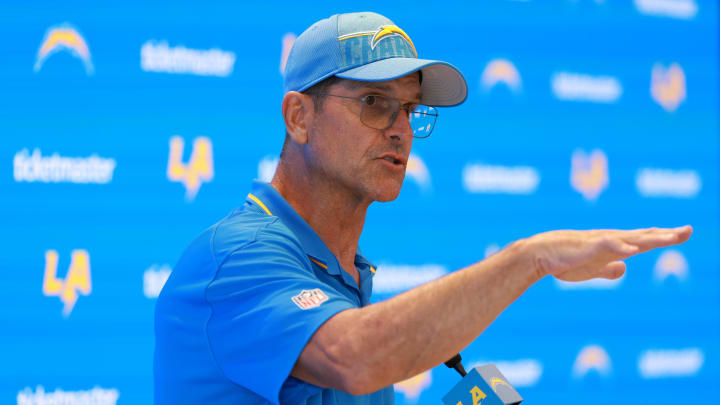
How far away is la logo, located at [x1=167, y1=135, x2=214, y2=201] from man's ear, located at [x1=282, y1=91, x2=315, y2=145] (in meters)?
0.87

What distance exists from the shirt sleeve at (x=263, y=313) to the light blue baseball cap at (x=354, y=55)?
37cm

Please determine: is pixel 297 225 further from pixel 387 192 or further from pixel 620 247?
pixel 620 247

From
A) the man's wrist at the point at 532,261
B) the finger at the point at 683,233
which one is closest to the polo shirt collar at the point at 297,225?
the man's wrist at the point at 532,261

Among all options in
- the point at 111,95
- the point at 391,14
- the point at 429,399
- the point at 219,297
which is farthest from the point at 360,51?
the point at 429,399

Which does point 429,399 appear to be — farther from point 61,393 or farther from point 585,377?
point 61,393

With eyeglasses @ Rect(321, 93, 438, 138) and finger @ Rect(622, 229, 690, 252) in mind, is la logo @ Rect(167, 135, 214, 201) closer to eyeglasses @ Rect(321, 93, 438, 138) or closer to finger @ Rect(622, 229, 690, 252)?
eyeglasses @ Rect(321, 93, 438, 138)

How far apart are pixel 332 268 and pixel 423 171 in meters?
1.28

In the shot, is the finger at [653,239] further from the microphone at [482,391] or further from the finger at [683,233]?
the microphone at [482,391]

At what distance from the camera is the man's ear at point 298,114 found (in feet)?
4.48

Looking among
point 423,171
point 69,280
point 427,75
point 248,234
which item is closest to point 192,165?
point 69,280

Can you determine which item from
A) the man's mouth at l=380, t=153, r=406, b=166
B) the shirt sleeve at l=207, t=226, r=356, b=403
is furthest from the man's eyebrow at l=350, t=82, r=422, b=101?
the shirt sleeve at l=207, t=226, r=356, b=403

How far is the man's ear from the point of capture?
1365 mm

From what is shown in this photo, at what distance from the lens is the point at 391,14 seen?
8.23 feet

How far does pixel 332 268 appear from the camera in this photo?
1.30m
